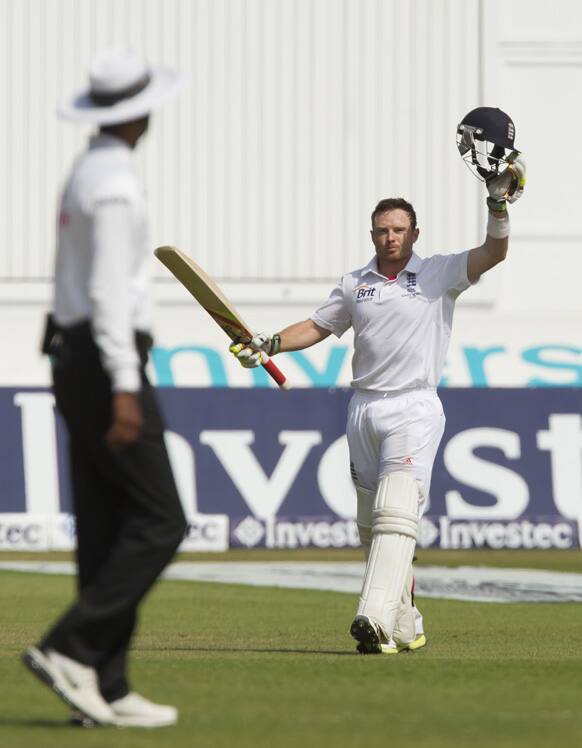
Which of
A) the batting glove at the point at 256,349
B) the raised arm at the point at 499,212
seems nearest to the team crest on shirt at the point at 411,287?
the raised arm at the point at 499,212

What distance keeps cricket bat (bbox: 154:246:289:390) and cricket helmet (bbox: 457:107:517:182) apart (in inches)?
50.9

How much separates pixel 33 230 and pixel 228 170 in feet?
7.70

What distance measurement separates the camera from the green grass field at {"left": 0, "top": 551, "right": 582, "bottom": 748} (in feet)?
15.6

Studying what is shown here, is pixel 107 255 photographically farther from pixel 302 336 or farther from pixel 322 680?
pixel 302 336

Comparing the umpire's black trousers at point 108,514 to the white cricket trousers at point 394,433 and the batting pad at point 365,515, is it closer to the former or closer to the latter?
the white cricket trousers at point 394,433

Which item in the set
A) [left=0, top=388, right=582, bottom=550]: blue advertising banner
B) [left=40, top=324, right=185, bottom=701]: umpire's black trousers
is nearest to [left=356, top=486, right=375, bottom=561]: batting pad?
[left=40, top=324, right=185, bottom=701]: umpire's black trousers

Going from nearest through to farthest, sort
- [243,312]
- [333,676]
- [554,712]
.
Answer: [554,712], [333,676], [243,312]

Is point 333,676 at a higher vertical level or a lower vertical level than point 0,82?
lower

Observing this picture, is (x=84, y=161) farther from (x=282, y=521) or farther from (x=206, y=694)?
(x=282, y=521)

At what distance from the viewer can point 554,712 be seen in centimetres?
525

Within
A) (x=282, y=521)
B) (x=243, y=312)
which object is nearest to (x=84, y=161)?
(x=282, y=521)

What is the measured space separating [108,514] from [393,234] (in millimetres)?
3071

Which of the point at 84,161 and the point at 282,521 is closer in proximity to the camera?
the point at 84,161

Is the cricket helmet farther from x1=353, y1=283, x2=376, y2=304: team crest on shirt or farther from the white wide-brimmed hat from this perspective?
the white wide-brimmed hat
